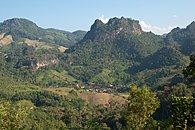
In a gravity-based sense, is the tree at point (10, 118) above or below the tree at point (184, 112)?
below

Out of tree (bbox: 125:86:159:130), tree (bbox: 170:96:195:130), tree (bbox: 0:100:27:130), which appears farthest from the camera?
tree (bbox: 125:86:159:130)

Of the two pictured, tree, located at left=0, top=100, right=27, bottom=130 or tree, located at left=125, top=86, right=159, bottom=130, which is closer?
tree, located at left=0, top=100, right=27, bottom=130

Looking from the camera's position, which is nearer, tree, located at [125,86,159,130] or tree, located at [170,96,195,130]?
tree, located at [170,96,195,130]

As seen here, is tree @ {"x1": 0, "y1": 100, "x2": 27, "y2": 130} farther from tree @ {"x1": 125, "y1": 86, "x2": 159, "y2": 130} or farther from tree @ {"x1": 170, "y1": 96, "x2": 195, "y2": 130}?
tree @ {"x1": 170, "y1": 96, "x2": 195, "y2": 130}

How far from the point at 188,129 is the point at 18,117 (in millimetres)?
23408

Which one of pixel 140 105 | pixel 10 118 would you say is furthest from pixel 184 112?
pixel 10 118

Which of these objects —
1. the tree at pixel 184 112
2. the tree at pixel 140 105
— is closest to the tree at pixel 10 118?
the tree at pixel 140 105

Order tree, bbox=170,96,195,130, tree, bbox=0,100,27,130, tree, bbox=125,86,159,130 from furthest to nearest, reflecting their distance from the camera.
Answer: tree, bbox=125,86,159,130, tree, bbox=0,100,27,130, tree, bbox=170,96,195,130

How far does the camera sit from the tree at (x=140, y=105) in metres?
48.3

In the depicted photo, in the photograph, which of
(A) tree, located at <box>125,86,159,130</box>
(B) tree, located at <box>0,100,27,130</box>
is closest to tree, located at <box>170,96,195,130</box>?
(A) tree, located at <box>125,86,159,130</box>

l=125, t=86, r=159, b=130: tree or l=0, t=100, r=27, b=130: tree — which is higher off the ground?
l=125, t=86, r=159, b=130: tree

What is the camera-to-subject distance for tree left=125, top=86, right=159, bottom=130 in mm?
48281

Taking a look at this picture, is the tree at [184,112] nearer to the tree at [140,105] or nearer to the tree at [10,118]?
the tree at [140,105]

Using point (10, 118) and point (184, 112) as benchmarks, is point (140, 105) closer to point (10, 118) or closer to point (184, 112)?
point (184, 112)
